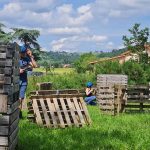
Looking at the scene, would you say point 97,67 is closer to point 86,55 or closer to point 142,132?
point 142,132

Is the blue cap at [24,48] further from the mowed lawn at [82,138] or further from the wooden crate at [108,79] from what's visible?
the wooden crate at [108,79]

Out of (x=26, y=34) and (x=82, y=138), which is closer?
(x=82, y=138)

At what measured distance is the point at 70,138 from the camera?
29.2 feet

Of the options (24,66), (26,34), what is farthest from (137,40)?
(24,66)

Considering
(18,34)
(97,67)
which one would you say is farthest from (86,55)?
(97,67)

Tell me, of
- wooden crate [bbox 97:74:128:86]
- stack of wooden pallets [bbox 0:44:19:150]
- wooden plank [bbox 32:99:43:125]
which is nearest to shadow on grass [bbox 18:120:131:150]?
wooden plank [bbox 32:99:43:125]

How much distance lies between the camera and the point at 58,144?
830 cm

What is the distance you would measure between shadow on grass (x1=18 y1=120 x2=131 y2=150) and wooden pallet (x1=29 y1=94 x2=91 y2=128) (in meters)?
0.46

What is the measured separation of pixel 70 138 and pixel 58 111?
223cm

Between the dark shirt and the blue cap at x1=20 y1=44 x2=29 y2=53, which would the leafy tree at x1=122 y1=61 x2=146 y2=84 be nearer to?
the dark shirt

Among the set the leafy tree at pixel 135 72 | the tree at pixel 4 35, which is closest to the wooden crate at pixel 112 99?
the leafy tree at pixel 135 72

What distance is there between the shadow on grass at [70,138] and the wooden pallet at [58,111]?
461 mm

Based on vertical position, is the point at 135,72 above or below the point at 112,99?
above

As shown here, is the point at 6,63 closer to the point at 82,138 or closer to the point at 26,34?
the point at 82,138
